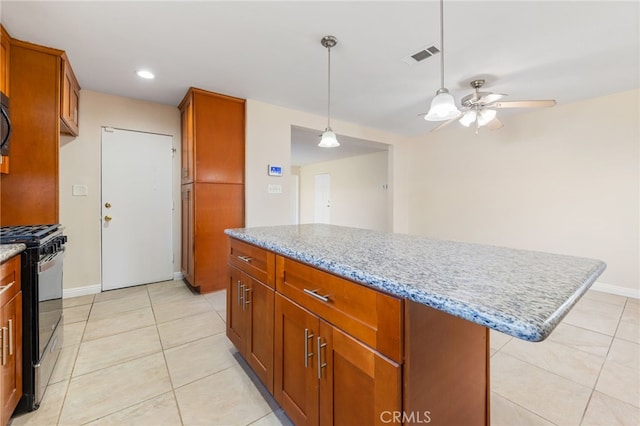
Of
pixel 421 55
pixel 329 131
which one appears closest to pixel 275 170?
pixel 329 131

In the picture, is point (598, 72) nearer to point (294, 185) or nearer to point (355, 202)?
point (355, 202)

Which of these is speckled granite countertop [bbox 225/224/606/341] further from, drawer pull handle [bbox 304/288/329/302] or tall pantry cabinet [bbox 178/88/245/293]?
tall pantry cabinet [bbox 178/88/245/293]

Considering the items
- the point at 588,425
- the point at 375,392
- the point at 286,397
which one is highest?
the point at 375,392

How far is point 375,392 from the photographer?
820 millimetres

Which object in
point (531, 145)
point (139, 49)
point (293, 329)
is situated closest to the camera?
point (293, 329)

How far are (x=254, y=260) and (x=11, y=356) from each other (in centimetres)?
117

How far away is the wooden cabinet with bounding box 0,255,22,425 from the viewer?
117 centimetres

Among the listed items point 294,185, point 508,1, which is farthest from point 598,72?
point 294,185

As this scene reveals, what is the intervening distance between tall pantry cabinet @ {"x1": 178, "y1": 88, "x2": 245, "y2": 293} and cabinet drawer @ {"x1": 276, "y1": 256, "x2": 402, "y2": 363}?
2.25m

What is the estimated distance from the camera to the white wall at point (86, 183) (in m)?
2.95

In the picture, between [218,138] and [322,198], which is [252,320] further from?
[322,198]

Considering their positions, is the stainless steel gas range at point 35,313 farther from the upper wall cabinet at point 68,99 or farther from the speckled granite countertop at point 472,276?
A: the upper wall cabinet at point 68,99

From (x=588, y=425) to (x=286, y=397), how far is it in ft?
4.92

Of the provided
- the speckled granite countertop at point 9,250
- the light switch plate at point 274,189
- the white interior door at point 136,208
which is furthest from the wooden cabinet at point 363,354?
the white interior door at point 136,208
